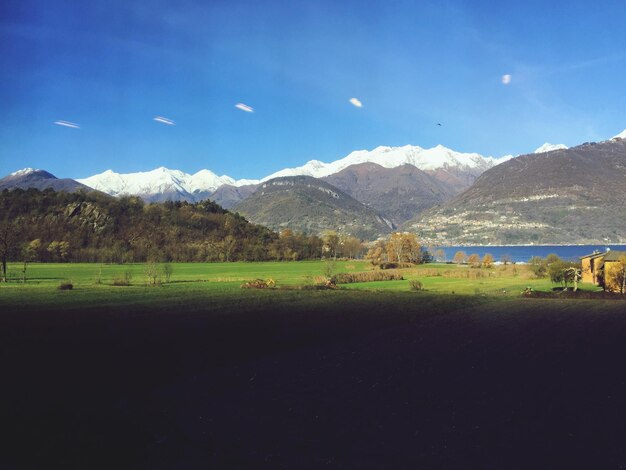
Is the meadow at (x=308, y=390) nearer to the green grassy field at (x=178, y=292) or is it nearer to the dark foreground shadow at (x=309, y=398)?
the dark foreground shadow at (x=309, y=398)

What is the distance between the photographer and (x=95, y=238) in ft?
656

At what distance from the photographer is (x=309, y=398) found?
26.0m

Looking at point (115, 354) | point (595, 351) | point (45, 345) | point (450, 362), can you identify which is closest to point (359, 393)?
point (450, 362)

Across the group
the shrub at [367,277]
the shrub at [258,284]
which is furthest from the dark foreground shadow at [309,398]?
the shrub at [367,277]

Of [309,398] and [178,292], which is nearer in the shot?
[309,398]

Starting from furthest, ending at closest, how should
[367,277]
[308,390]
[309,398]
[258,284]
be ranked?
[367,277] < [258,284] < [308,390] < [309,398]

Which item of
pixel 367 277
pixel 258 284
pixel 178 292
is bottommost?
pixel 178 292

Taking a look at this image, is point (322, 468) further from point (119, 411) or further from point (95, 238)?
point (95, 238)

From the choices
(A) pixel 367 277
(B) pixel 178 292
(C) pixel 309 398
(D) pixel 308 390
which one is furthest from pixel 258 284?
(C) pixel 309 398

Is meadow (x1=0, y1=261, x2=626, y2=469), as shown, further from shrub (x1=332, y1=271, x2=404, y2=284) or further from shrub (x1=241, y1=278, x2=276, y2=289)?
shrub (x1=332, y1=271, x2=404, y2=284)

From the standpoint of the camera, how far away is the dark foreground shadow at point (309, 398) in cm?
1886

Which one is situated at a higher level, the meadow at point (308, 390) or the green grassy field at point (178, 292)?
the green grassy field at point (178, 292)

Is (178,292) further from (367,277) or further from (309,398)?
(309,398)

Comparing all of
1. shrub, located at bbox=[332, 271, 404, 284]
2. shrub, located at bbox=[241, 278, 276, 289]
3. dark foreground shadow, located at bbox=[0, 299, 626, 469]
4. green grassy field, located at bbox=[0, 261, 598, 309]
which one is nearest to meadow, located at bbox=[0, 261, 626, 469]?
dark foreground shadow, located at bbox=[0, 299, 626, 469]
